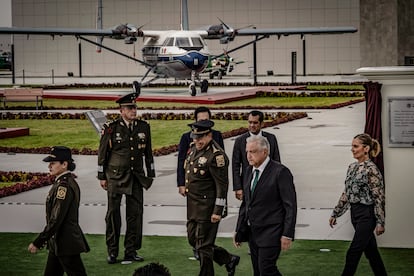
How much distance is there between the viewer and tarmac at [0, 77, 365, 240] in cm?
1501

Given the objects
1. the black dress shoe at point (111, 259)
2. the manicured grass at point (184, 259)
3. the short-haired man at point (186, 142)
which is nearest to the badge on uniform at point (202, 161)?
the short-haired man at point (186, 142)

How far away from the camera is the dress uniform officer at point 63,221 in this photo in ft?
32.5

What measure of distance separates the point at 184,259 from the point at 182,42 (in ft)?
126

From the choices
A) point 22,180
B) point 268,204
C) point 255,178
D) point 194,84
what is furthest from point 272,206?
point 194,84

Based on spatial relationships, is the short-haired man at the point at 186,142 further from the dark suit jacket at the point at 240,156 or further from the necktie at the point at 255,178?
the necktie at the point at 255,178

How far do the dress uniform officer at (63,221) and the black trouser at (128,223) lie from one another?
2.64 m

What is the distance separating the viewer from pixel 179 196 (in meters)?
18.0

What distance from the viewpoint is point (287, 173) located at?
9.66 metres

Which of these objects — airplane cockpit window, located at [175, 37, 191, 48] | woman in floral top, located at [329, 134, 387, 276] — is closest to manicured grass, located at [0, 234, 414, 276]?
woman in floral top, located at [329, 134, 387, 276]

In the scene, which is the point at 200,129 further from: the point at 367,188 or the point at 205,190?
the point at 367,188

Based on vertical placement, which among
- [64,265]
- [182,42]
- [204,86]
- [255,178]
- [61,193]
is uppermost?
[182,42]

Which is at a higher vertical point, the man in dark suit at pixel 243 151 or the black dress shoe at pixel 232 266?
the man in dark suit at pixel 243 151

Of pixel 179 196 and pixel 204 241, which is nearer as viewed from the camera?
pixel 204 241

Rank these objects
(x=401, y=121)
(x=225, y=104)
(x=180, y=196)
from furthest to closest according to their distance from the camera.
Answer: (x=225, y=104) < (x=180, y=196) < (x=401, y=121)
